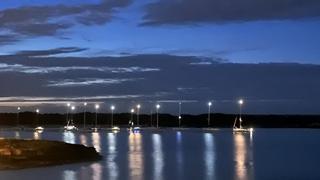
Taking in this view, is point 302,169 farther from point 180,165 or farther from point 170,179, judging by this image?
point 170,179

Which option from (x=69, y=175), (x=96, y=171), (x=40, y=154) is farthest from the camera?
(x=40, y=154)

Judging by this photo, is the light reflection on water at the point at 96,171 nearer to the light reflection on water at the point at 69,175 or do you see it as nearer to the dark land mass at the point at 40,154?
the light reflection on water at the point at 69,175

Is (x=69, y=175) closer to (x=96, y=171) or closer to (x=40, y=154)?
(x=96, y=171)

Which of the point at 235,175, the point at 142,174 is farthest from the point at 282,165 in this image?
the point at 142,174

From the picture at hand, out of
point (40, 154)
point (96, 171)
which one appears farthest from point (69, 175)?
point (40, 154)

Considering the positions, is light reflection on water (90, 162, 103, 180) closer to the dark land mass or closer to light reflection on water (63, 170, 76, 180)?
light reflection on water (63, 170, 76, 180)

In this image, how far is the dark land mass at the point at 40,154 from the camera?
40.9 metres

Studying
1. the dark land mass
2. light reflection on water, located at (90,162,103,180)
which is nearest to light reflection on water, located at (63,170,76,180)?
light reflection on water, located at (90,162,103,180)

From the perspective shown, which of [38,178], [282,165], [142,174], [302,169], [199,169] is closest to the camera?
[38,178]

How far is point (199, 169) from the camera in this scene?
1588 inches

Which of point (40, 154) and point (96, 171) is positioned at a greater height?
point (40, 154)

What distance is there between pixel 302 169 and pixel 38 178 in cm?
1846

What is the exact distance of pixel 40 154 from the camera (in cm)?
4431

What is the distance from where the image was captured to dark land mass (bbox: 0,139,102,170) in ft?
134
